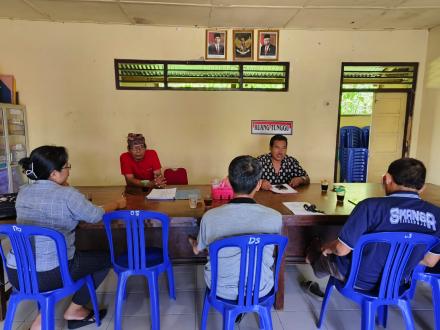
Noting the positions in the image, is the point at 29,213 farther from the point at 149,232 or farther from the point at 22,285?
the point at 149,232

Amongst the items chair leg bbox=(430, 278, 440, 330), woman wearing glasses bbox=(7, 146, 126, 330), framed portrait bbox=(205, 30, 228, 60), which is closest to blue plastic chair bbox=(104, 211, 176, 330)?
woman wearing glasses bbox=(7, 146, 126, 330)

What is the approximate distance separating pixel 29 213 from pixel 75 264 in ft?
1.30

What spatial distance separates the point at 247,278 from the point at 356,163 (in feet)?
11.9

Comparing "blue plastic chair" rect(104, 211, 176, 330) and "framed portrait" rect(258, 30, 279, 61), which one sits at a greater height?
"framed portrait" rect(258, 30, 279, 61)

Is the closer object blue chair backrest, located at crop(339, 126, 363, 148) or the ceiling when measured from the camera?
the ceiling

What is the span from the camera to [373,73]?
4145 mm

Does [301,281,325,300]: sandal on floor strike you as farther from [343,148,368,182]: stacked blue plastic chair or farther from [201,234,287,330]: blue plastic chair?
[343,148,368,182]: stacked blue plastic chair

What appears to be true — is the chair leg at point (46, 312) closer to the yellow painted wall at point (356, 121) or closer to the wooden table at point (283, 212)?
the wooden table at point (283, 212)

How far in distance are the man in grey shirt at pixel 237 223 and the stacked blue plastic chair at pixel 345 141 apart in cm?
333

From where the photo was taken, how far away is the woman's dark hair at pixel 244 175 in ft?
4.75

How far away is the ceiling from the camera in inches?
122

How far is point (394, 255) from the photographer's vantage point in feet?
4.75

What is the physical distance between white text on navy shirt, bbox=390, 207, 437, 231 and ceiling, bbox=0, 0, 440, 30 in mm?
2523

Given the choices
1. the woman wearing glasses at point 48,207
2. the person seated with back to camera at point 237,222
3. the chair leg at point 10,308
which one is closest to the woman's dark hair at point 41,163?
the woman wearing glasses at point 48,207
